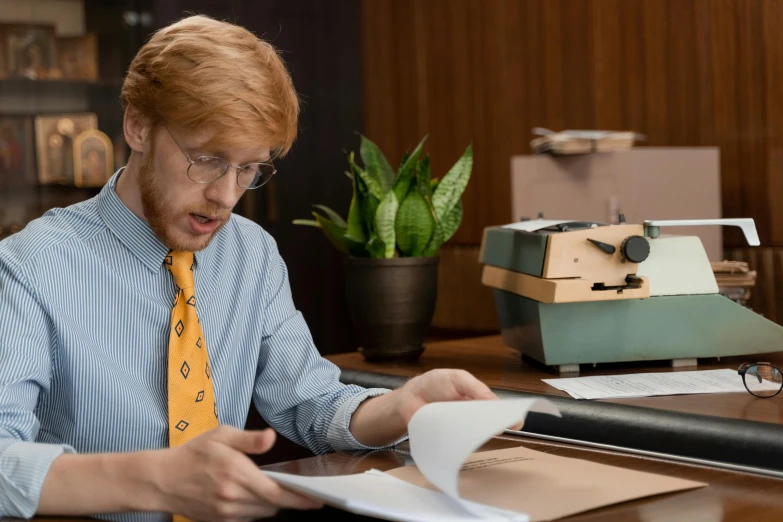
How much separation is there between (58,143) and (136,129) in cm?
252

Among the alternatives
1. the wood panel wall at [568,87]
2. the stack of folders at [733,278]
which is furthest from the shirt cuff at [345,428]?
the wood panel wall at [568,87]

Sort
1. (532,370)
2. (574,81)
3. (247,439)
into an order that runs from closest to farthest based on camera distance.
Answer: (247,439) → (532,370) → (574,81)

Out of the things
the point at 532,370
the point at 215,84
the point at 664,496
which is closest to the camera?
the point at 664,496

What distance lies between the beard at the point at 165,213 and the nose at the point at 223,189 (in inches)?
0.7

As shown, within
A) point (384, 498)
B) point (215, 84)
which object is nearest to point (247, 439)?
point (384, 498)

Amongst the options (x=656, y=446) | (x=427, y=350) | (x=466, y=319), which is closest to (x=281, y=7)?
(x=466, y=319)

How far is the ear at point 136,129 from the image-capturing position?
153 cm

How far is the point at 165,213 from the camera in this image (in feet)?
4.84

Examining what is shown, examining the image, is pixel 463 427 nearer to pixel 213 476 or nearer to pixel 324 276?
pixel 213 476

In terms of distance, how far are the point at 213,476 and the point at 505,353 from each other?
1253 mm

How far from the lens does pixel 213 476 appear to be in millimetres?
1032

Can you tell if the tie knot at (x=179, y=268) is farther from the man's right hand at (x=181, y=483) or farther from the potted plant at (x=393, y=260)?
the potted plant at (x=393, y=260)

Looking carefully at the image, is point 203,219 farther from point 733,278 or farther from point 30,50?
point 30,50

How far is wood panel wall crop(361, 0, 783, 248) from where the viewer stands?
2.79 m
